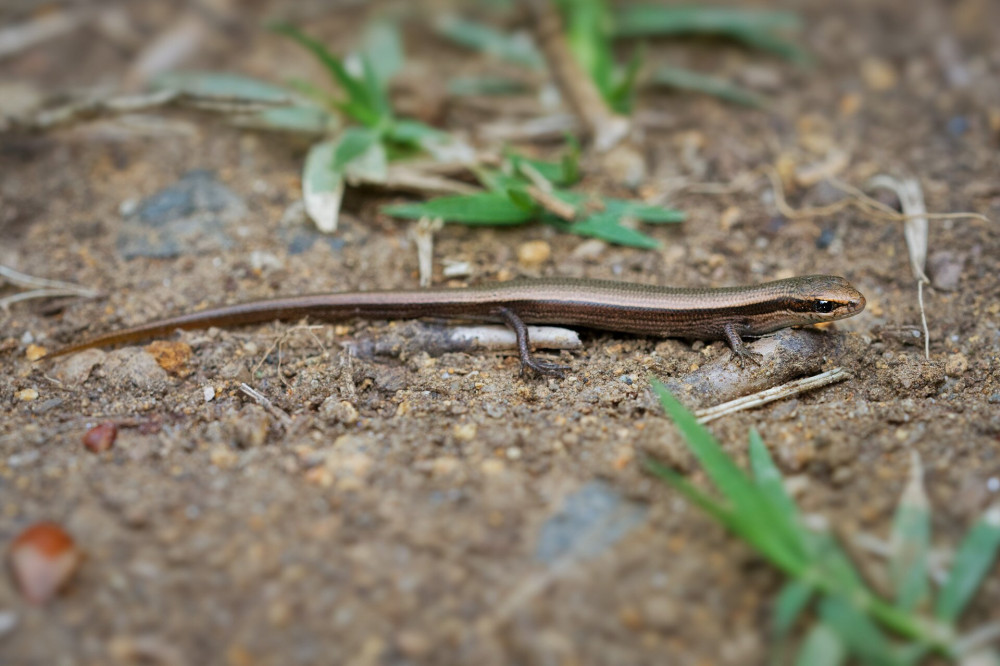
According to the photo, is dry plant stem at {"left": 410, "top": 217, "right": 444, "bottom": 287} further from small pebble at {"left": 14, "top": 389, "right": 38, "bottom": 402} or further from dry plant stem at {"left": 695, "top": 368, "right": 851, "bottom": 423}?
small pebble at {"left": 14, "top": 389, "right": 38, "bottom": 402}

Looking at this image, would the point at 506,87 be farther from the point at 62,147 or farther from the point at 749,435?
the point at 749,435

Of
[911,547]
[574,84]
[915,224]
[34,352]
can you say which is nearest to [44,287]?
[34,352]

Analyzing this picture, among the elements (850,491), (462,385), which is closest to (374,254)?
(462,385)

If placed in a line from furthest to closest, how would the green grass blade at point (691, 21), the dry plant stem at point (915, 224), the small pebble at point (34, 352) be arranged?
1. the green grass blade at point (691, 21)
2. the dry plant stem at point (915, 224)
3. the small pebble at point (34, 352)

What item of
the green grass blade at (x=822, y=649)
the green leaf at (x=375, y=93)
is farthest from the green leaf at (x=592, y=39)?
the green grass blade at (x=822, y=649)

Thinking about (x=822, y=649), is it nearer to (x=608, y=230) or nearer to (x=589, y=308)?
(x=589, y=308)

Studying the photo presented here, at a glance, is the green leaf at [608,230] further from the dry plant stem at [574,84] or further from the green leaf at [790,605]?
the green leaf at [790,605]

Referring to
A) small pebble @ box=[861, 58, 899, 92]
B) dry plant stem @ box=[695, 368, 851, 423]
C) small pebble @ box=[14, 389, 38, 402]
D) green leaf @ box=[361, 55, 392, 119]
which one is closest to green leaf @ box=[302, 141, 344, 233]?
green leaf @ box=[361, 55, 392, 119]
